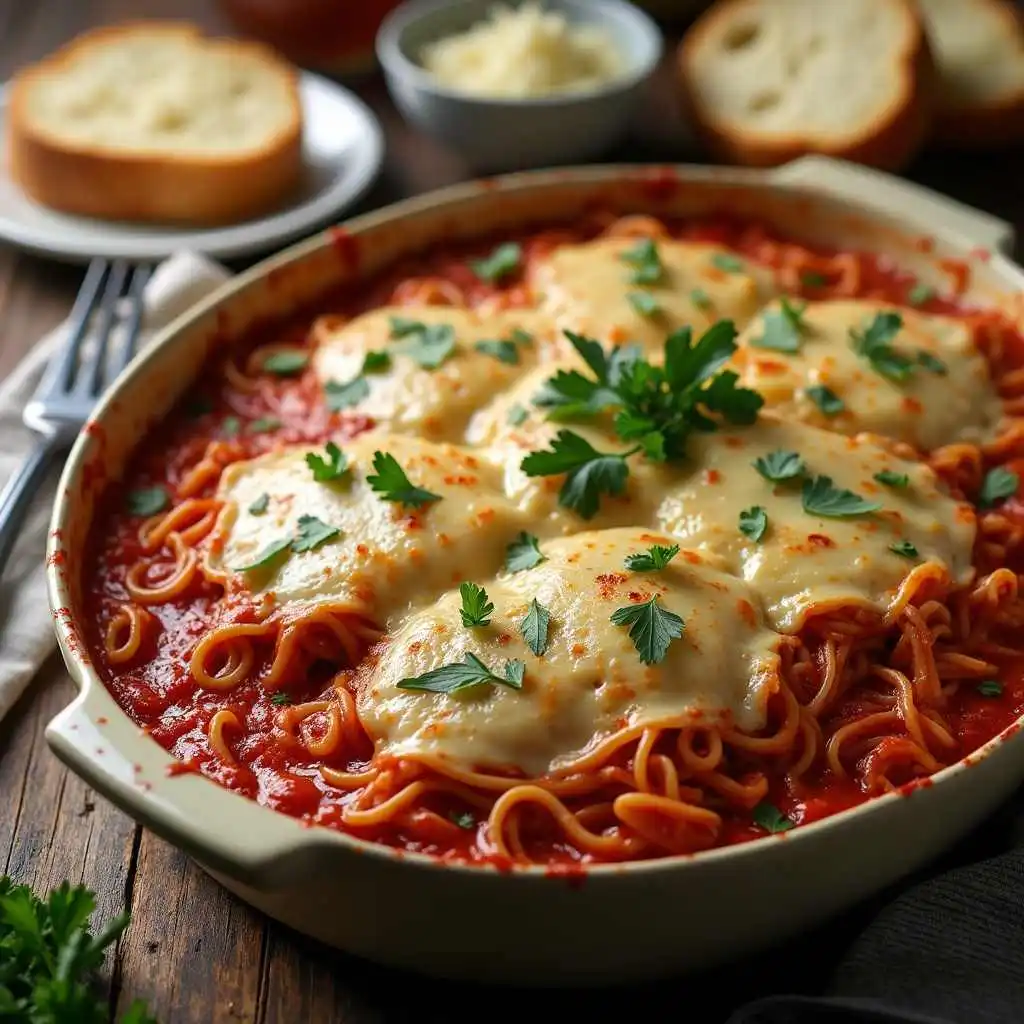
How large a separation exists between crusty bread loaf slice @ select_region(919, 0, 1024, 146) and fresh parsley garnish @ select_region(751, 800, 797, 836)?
13.3ft

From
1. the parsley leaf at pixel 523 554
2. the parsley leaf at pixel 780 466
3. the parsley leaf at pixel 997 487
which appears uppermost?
the parsley leaf at pixel 780 466

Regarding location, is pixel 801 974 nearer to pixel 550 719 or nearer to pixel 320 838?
pixel 550 719

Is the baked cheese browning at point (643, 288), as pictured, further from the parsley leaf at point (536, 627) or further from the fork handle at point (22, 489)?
the fork handle at point (22, 489)

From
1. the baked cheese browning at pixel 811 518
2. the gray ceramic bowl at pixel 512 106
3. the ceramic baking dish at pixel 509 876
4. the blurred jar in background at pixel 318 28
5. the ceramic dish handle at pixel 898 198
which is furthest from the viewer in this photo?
the blurred jar in background at pixel 318 28

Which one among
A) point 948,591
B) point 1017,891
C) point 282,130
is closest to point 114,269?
point 282,130

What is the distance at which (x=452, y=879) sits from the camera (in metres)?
2.64

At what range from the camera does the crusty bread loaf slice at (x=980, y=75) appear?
605 cm

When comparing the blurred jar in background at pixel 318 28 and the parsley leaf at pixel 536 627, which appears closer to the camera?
the parsley leaf at pixel 536 627

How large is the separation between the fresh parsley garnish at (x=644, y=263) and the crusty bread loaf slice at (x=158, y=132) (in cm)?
170

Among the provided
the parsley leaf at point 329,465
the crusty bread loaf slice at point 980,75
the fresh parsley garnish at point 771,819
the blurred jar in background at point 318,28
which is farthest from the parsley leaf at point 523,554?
the blurred jar in background at point 318,28

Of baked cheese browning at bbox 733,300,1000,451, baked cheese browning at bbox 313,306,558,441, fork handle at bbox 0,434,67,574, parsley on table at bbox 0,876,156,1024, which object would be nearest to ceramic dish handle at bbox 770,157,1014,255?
baked cheese browning at bbox 733,300,1000,451

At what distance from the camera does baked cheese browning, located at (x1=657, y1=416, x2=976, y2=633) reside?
11.1ft

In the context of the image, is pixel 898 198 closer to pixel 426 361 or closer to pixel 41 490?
pixel 426 361

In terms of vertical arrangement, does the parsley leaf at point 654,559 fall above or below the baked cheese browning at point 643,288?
above
